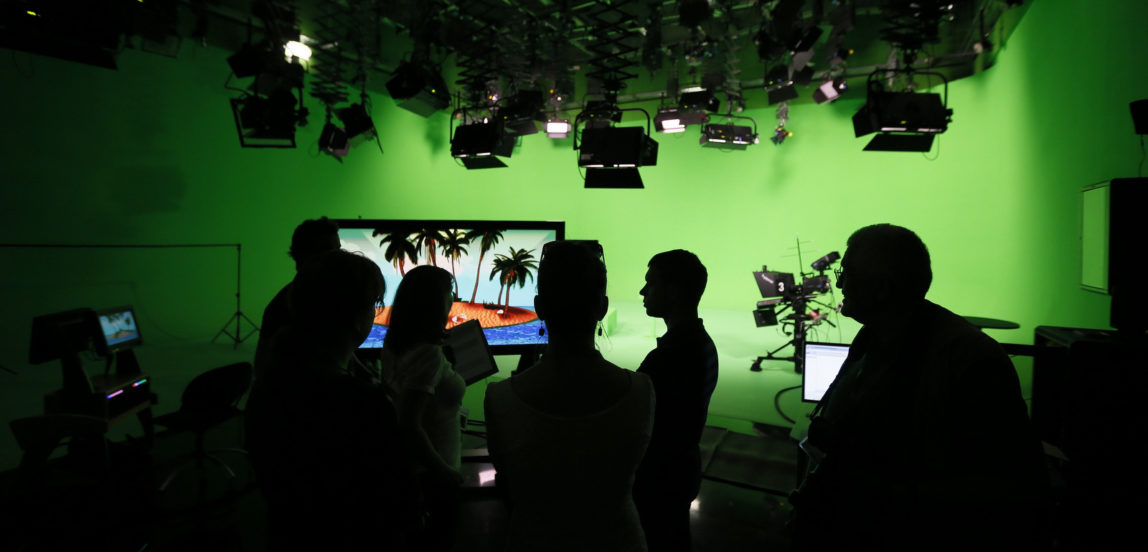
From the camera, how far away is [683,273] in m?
1.62

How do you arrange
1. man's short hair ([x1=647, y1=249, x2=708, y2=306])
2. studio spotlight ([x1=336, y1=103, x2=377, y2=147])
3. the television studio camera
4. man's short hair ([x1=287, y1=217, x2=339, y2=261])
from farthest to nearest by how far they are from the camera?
studio spotlight ([x1=336, y1=103, x2=377, y2=147])
the television studio camera
man's short hair ([x1=287, y1=217, x2=339, y2=261])
man's short hair ([x1=647, y1=249, x2=708, y2=306])

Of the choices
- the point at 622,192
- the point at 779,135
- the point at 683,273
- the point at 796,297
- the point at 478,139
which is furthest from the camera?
the point at 622,192

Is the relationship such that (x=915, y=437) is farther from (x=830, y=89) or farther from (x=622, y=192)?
(x=622, y=192)

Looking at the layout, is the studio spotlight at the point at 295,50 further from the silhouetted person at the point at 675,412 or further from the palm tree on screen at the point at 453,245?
the silhouetted person at the point at 675,412

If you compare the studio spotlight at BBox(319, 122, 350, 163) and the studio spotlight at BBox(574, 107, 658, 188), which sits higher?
the studio spotlight at BBox(319, 122, 350, 163)

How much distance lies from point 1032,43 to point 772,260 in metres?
4.12

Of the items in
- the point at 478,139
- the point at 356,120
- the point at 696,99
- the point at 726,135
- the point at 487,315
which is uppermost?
the point at 696,99

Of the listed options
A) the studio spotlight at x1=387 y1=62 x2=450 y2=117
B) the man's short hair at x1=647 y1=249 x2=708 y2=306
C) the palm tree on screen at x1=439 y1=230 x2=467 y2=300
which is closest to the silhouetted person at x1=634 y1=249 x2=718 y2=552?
the man's short hair at x1=647 y1=249 x2=708 y2=306

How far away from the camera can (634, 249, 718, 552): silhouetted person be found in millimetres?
1418

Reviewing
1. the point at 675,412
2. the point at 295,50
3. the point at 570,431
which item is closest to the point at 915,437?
the point at 675,412

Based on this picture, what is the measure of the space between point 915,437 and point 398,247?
2751 millimetres

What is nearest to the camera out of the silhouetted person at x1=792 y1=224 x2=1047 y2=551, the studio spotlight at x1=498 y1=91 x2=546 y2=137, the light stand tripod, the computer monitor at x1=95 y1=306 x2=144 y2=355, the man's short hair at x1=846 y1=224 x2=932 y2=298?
the silhouetted person at x1=792 y1=224 x2=1047 y2=551

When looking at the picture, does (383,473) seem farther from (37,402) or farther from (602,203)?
(602,203)

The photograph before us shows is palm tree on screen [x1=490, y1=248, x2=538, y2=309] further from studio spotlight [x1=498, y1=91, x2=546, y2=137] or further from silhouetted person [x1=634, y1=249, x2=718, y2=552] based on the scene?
studio spotlight [x1=498, y1=91, x2=546, y2=137]
